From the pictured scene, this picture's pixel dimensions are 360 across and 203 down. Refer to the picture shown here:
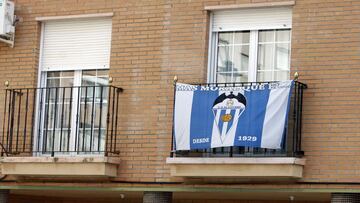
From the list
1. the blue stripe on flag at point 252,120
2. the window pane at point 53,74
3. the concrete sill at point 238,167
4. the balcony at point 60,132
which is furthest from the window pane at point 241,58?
the window pane at point 53,74

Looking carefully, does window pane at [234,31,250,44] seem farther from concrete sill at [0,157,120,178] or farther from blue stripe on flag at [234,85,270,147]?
concrete sill at [0,157,120,178]

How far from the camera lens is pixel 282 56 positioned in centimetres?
1695

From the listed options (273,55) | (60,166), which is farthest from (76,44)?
(273,55)

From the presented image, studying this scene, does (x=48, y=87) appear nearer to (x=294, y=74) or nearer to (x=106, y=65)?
(x=106, y=65)

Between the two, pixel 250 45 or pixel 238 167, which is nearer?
pixel 238 167

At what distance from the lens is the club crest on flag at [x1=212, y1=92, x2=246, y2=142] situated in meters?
16.3

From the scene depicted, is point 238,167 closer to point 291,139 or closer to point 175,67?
point 291,139

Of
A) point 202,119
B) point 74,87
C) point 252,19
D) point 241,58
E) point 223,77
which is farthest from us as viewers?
point 74,87

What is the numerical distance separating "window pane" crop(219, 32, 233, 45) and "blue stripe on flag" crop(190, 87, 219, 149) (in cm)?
115

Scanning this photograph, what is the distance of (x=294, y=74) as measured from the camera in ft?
53.2

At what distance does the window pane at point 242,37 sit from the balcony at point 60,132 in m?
2.23

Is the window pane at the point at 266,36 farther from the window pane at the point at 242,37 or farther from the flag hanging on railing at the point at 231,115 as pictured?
the flag hanging on railing at the point at 231,115

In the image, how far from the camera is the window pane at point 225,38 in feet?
56.9

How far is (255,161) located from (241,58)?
205 cm
